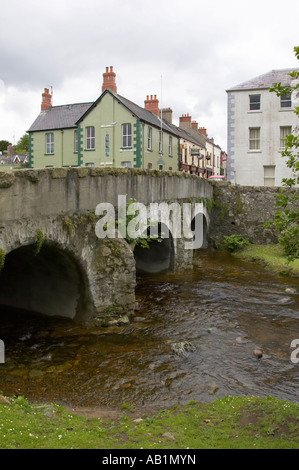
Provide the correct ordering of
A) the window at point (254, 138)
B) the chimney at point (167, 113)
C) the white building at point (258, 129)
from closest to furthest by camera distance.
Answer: the white building at point (258, 129), the window at point (254, 138), the chimney at point (167, 113)

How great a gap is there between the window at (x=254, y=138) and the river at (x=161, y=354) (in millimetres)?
16690

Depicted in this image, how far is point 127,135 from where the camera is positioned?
31.4 m

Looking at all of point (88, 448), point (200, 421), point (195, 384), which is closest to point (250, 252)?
point (195, 384)

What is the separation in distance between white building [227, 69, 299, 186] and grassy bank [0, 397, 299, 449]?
912 inches

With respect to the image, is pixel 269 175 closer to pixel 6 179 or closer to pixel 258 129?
pixel 258 129

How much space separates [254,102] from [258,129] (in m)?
1.81

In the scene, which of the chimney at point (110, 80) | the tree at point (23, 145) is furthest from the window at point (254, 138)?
the tree at point (23, 145)

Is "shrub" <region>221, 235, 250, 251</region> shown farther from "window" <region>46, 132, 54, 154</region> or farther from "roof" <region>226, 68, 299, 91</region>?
"window" <region>46, 132, 54, 154</region>

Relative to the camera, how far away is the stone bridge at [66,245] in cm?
832

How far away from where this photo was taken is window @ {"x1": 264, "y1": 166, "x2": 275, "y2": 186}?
28328mm

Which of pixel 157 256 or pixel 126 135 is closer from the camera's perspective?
pixel 157 256

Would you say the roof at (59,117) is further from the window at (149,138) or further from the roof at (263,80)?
the roof at (263,80)

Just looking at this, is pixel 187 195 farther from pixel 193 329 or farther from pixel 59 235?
pixel 59 235

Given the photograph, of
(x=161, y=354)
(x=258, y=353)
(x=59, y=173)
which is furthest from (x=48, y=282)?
(x=258, y=353)
